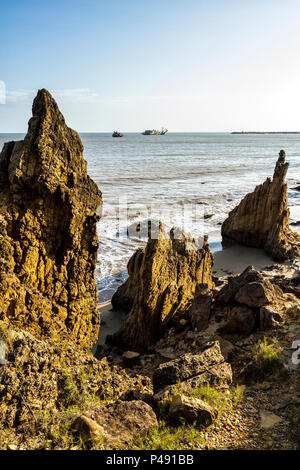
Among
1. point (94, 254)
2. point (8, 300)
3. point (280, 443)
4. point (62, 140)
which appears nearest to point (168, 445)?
point (280, 443)

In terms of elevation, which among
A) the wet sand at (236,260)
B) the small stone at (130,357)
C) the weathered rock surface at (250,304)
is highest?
the weathered rock surface at (250,304)

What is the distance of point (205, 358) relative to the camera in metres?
5.20

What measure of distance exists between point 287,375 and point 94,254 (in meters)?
3.44

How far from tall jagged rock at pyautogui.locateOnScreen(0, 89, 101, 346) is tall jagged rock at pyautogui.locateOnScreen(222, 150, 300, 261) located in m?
9.69

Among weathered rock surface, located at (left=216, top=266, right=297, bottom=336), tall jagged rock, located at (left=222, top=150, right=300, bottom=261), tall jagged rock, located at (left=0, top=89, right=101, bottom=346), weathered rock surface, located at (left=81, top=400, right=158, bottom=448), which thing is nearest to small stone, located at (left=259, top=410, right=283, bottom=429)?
weathered rock surface, located at (left=81, top=400, right=158, bottom=448)

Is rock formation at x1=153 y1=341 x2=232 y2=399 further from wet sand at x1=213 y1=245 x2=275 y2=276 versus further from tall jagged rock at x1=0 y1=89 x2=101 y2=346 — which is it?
wet sand at x1=213 y1=245 x2=275 y2=276

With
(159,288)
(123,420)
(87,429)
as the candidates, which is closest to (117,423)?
(123,420)

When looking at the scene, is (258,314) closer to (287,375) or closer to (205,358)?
(287,375)

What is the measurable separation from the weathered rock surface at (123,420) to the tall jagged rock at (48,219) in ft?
4.65

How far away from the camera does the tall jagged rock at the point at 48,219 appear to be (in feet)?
17.0

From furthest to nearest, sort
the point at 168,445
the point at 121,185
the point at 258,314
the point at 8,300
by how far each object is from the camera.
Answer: the point at 121,185 < the point at 258,314 < the point at 8,300 < the point at 168,445

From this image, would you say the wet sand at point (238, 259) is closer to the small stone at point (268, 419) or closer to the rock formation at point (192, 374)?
the rock formation at point (192, 374)

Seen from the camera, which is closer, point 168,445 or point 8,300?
point 168,445

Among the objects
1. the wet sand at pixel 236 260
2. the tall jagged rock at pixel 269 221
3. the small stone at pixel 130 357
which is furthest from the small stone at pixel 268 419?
the tall jagged rock at pixel 269 221
